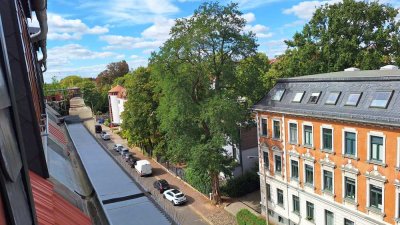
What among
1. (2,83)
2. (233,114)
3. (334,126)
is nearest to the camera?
(2,83)

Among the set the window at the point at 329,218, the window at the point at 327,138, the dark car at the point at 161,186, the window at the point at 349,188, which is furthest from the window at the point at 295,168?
the dark car at the point at 161,186

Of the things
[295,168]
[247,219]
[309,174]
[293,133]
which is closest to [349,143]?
[309,174]

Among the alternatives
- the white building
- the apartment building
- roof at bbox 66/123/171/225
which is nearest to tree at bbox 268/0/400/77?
the apartment building

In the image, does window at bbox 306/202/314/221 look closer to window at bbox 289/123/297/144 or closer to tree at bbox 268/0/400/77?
window at bbox 289/123/297/144

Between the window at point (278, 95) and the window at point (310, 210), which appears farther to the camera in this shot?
the window at point (278, 95)

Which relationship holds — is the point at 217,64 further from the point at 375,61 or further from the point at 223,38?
the point at 375,61

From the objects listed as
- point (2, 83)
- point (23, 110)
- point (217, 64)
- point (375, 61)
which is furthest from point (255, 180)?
point (2, 83)

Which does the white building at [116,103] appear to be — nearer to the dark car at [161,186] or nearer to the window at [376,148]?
the dark car at [161,186]
